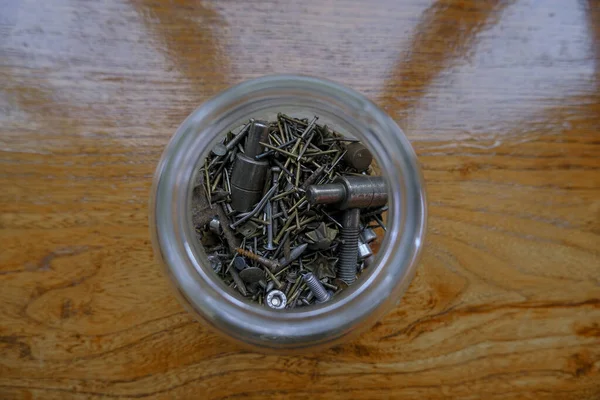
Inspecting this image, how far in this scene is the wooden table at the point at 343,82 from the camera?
0.75m

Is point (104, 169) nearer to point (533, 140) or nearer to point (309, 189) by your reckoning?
point (309, 189)

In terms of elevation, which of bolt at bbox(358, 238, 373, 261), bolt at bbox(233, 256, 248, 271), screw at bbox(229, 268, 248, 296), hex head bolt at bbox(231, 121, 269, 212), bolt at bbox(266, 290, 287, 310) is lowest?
bolt at bbox(266, 290, 287, 310)

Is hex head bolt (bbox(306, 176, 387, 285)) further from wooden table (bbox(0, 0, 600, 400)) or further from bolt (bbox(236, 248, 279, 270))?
wooden table (bbox(0, 0, 600, 400))

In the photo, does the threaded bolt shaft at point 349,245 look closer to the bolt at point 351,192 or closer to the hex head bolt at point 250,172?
the bolt at point 351,192

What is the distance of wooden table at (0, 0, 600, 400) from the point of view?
752mm

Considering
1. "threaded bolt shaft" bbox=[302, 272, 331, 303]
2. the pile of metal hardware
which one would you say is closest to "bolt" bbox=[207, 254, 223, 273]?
the pile of metal hardware

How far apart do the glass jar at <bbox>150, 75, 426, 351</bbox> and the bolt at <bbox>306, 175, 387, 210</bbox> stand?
2 cm

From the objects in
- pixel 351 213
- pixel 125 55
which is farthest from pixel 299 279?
pixel 125 55

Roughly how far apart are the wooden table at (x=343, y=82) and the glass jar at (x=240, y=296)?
176mm

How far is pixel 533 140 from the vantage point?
844 millimetres

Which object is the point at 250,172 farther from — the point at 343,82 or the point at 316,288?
the point at 343,82

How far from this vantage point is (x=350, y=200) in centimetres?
59

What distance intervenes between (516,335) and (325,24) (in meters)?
0.62

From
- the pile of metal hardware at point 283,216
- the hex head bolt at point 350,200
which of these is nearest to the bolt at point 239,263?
the pile of metal hardware at point 283,216
